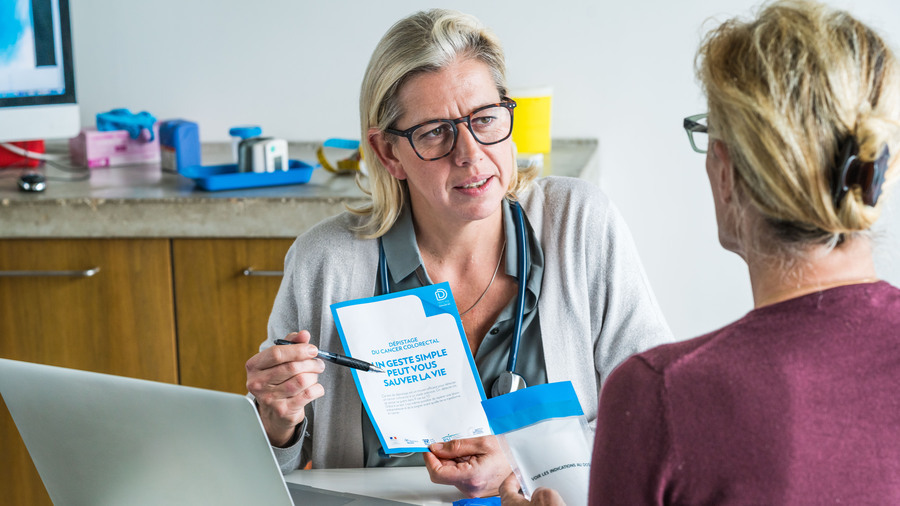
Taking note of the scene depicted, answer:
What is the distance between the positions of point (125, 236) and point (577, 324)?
1.20 m

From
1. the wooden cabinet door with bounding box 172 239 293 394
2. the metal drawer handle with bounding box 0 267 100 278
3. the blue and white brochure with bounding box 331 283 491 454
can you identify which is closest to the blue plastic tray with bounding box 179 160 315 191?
the wooden cabinet door with bounding box 172 239 293 394

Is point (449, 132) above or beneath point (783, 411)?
above

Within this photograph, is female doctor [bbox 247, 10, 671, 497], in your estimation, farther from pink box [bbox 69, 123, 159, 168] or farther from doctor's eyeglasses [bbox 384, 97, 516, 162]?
pink box [bbox 69, 123, 159, 168]

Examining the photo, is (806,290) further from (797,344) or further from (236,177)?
(236,177)

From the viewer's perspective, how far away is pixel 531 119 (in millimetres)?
2404

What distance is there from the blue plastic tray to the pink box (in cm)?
40

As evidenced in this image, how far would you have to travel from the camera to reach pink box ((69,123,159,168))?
2.53 meters

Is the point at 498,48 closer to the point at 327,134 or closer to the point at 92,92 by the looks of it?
the point at 327,134

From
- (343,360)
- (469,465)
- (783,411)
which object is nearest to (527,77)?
(343,360)

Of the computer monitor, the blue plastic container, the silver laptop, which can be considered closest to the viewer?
the silver laptop

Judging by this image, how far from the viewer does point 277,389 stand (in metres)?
1.28

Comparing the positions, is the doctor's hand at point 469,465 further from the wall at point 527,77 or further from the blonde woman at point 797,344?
the wall at point 527,77

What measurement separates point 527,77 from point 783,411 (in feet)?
6.43

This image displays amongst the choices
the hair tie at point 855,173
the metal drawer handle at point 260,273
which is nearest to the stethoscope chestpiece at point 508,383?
the hair tie at point 855,173
